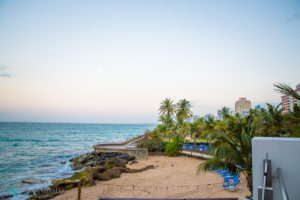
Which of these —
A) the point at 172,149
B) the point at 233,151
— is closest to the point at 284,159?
the point at 233,151

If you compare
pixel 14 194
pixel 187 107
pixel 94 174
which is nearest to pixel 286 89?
pixel 94 174

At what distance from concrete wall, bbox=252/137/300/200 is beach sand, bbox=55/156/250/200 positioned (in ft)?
28.8

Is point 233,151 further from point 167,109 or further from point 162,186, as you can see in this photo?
point 167,109

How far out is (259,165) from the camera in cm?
380

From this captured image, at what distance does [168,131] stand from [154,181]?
16.1 metres

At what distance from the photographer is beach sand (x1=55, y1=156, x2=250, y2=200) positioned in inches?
516

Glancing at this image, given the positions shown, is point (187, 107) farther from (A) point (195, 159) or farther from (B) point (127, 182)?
(B) point (127, 182)

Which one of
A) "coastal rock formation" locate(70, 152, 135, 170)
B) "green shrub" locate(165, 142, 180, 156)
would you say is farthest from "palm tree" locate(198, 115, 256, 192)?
"green shrub" locate(165, 142, 180, 156)

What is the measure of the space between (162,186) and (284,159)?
13011mm

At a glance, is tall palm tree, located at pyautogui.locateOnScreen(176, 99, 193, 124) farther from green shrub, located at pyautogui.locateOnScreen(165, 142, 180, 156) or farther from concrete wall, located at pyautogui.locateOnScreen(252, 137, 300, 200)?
concrete wall, located at pyautogui.locateOnScreen(252, 137, 300, 200)

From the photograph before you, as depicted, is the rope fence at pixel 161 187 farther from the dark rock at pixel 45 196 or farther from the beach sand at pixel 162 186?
the dark rock at pixel 45 196

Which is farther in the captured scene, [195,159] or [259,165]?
[195,159]

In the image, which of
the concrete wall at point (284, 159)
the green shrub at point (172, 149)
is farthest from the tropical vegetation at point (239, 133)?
the concrete wall at point (284, 159)

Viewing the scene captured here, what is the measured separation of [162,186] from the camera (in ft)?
49.5
